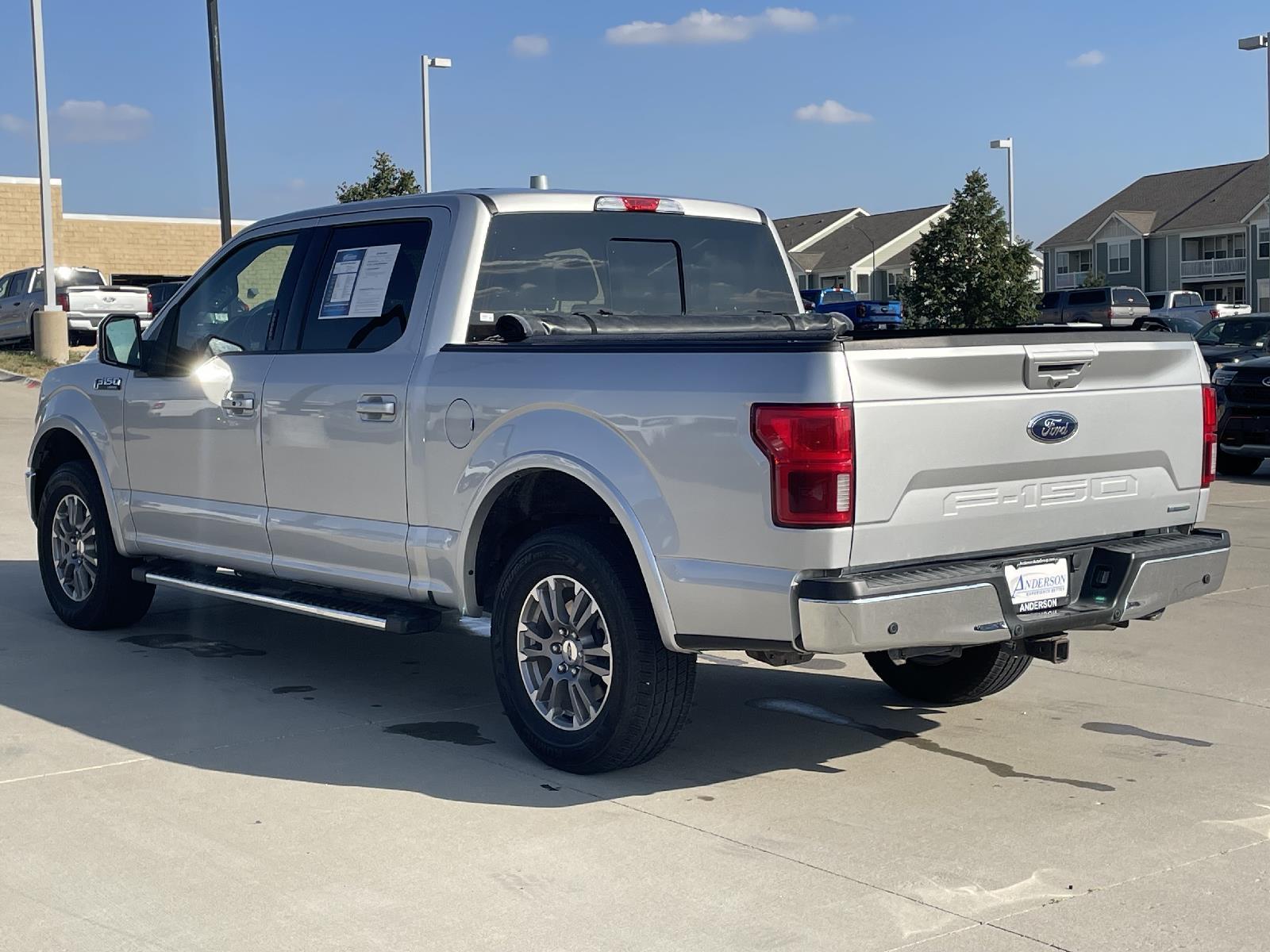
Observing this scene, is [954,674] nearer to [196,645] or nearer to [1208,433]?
[1208,433]

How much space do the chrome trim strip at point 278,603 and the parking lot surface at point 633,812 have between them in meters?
0.39

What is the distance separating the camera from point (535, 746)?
5.52 m

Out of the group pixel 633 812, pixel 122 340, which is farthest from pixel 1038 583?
pixel 122 340

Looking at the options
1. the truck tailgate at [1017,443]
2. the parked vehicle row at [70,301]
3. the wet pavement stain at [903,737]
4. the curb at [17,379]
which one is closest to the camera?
the truck tailgate at [1017,443]

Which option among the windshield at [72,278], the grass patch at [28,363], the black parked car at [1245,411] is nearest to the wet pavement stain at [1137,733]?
the black parked car at [1245,411]

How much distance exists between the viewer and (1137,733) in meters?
6.05

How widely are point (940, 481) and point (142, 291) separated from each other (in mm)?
26727

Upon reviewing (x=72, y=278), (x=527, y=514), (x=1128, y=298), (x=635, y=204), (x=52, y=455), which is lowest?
(x=527, y=514)

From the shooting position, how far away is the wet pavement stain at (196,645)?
296 inches

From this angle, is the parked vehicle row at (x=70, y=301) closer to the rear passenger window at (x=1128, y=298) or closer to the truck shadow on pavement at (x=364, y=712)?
the truck shadow on pavement at (x=364, y=712)

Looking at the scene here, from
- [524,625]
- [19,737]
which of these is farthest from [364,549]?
[19,737]

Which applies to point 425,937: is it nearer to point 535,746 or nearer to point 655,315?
point 535,746

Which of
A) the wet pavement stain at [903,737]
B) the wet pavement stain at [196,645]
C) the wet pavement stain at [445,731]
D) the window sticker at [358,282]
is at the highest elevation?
the window sticker at [358,282]

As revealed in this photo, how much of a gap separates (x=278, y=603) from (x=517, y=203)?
6.40ft
